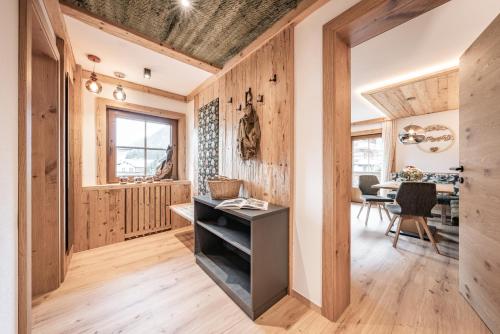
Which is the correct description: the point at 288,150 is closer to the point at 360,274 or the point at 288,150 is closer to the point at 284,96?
the point at 284,96

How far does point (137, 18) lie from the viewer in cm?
174

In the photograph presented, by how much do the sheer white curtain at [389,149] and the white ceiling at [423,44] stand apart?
Answer: 2416mm

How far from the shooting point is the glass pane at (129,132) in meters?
2.95

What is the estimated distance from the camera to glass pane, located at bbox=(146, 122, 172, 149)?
3.23 meters

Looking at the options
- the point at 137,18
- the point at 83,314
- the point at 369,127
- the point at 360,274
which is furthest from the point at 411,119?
the point at 83,314

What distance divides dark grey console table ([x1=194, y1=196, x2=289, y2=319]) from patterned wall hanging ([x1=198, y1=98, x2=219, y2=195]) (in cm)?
82

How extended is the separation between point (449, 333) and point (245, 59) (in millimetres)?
2797

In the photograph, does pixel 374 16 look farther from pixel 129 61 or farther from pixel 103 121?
pixel 103 121

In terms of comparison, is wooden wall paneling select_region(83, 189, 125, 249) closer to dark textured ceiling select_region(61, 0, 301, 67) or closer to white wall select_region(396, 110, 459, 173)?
dark textured ceiling select_region(61, 0, 301, 67)

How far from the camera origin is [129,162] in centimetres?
307

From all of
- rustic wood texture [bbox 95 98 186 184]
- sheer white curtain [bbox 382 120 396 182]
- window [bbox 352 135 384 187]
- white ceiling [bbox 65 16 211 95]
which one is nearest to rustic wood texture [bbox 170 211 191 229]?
rustic wood texture [bbox 95 98 186 184]

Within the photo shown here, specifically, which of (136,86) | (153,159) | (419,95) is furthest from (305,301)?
(419,95)

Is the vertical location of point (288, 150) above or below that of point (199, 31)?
below

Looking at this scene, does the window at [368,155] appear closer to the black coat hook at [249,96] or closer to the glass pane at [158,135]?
the black coat hook at [249,96]
